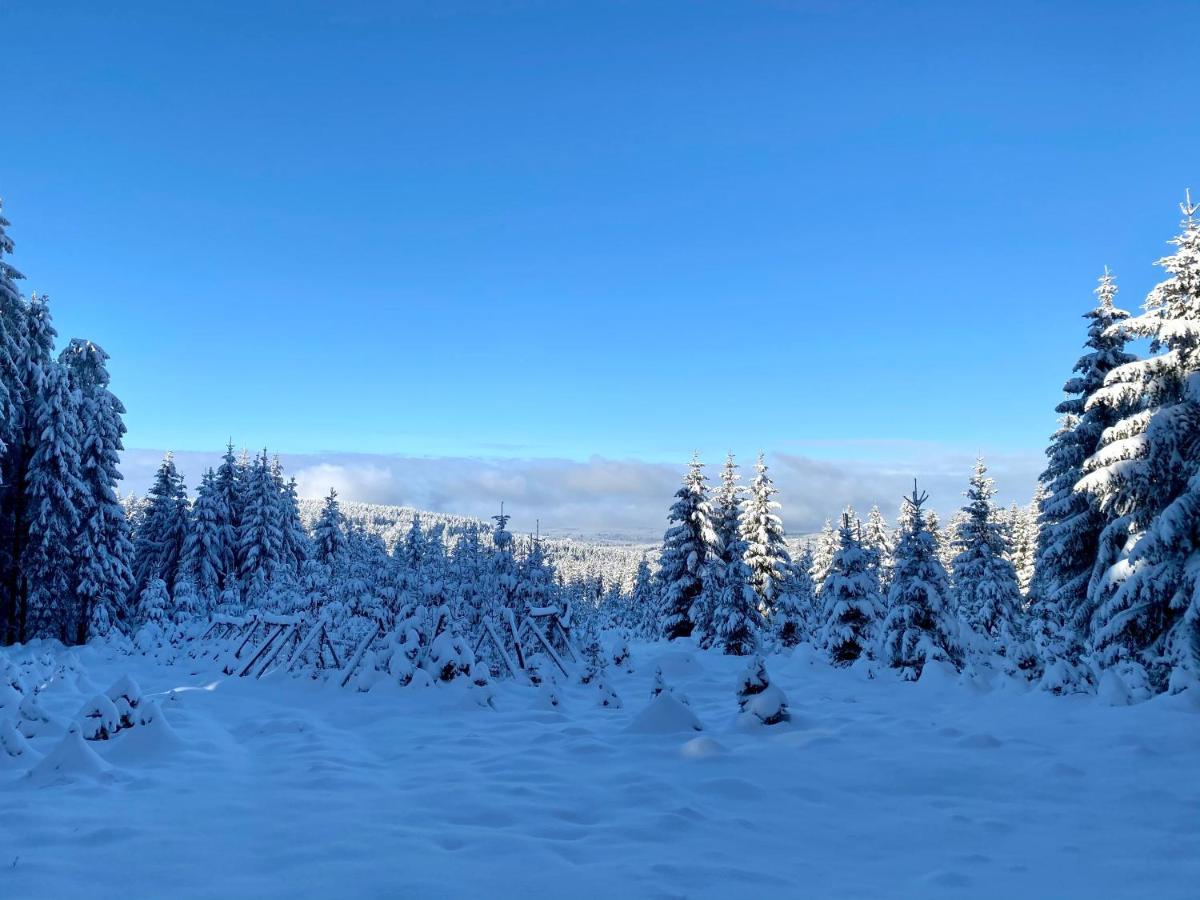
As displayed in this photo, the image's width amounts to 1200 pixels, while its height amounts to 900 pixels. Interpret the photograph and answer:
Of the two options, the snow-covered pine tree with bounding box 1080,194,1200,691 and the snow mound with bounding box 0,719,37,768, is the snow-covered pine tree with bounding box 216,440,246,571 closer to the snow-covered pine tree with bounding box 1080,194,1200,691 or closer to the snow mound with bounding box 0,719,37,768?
the snow mound with bounding box 0,719,37,768

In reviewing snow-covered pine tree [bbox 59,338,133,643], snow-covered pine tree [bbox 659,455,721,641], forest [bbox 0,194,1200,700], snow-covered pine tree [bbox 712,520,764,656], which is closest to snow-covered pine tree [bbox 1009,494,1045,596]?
forest [bbox 0,194,1200,700]

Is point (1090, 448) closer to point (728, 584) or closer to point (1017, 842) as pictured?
point (728, 584)

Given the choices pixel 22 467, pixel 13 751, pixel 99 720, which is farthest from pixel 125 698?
pixel 22 467

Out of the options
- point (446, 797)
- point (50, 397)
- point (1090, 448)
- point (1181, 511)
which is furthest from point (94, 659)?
point (1090, 448)

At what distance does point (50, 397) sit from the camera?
24453mm

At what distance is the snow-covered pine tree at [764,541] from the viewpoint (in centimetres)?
3359

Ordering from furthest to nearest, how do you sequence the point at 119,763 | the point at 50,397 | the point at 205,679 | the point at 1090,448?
the point at 50,397 → the point at 1090,448 → the point at 205,679 → the point at 119,763

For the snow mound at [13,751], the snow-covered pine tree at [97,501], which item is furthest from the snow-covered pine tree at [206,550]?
the snow mound at [13,751]

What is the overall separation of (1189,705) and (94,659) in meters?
23.6

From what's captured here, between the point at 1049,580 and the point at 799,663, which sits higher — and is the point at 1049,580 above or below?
above

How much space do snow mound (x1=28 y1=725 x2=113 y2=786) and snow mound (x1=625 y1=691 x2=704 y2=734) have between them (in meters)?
6.09

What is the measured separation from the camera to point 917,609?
19.0 metres

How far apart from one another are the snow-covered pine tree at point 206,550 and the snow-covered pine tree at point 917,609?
30352 millimetres

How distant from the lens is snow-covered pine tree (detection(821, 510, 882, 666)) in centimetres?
2086
